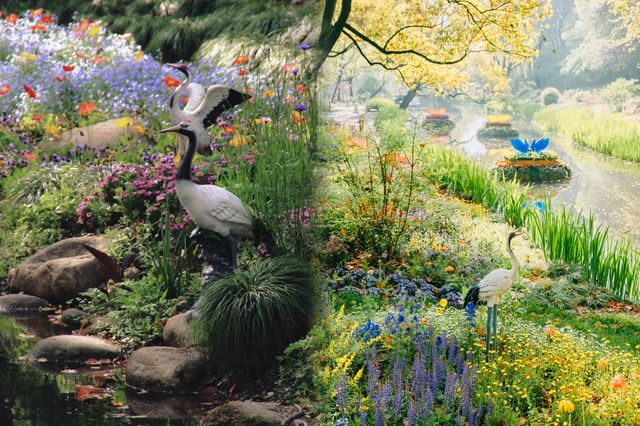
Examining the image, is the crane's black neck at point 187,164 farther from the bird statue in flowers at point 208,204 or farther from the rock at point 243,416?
the rock at point 243,416

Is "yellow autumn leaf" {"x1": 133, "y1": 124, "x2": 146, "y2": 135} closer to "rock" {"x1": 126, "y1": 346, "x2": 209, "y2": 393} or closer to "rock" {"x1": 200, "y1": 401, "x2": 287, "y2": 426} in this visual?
"rock" {"x1": 126, "y1": 346, "x2": 209, "y2": 393}

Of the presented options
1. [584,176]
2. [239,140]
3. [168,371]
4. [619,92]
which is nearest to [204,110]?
[239,140]

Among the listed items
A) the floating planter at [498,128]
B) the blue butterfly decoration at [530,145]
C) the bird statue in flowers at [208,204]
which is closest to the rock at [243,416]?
the bird statue in flowers at [208,204]

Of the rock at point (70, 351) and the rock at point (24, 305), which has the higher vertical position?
the rock at point (70, 351)

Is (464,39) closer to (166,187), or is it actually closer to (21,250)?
(166,187)

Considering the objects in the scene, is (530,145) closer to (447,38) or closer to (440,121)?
(440,121)

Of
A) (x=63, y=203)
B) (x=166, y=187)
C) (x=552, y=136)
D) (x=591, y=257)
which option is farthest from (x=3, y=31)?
(x=591, y=257)

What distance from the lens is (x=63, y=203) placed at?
5992 mm

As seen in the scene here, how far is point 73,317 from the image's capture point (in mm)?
4809

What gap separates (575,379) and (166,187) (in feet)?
9.89

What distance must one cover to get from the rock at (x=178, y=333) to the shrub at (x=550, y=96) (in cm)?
375

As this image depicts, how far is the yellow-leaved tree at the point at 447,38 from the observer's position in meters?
6.70

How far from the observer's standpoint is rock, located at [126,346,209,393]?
12.3ft

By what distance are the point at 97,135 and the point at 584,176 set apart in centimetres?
423
